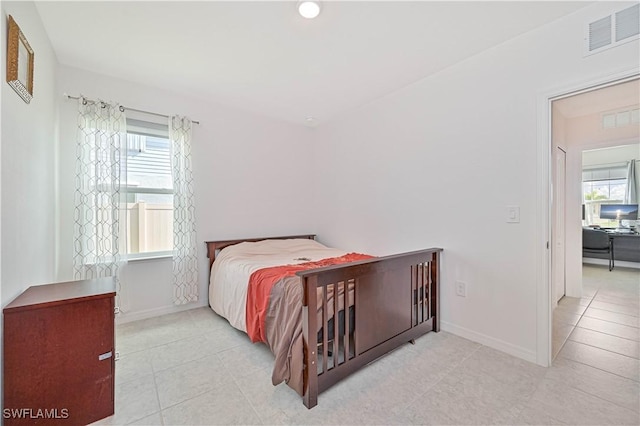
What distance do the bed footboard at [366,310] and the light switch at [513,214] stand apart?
2.07ft

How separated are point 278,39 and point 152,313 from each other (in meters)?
2.98

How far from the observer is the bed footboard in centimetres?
160

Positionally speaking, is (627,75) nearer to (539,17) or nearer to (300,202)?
(539,17)

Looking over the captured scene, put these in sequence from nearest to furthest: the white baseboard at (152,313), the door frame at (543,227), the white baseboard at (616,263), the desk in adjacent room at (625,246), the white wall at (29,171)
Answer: the white wall at (29,171) < the door frame at (543,227) < the white baseboard at (152,313) < the desk in adjacent room at (625,246) < the white baseboard at (616,263)

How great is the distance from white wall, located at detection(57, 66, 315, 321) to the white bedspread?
1.11ft

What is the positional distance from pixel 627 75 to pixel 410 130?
1.52m

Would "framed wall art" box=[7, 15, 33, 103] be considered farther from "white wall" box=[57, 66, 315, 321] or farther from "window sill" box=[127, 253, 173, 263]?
"window sill" box=[127, 253, 173, 263]

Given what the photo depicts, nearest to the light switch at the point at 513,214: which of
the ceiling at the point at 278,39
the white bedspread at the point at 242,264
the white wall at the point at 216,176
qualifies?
the ceiling at the point at 278,39

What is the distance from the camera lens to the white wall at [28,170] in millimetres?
1331

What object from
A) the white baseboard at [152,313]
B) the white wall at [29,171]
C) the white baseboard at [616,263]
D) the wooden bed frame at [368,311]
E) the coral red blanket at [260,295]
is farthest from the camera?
the white baseboard at [616,263]

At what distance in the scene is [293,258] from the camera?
2.96 meters

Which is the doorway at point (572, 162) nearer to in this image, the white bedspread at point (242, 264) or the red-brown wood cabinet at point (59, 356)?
the white bedspread at point (242, 264)

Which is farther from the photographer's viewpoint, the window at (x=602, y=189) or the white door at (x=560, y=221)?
the window at (x=602, y=189)

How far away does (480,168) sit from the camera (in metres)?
2.33
